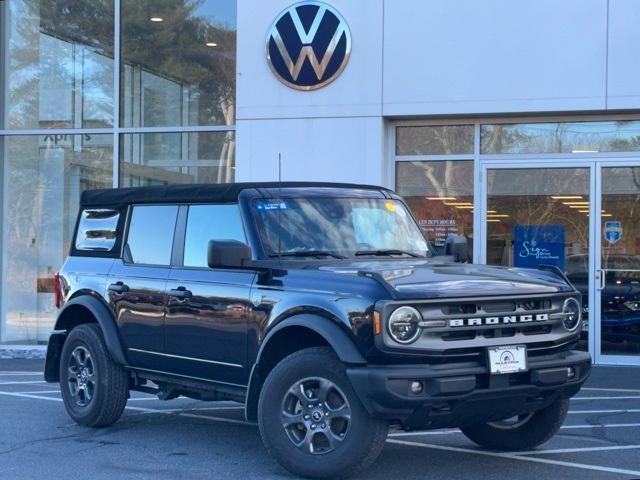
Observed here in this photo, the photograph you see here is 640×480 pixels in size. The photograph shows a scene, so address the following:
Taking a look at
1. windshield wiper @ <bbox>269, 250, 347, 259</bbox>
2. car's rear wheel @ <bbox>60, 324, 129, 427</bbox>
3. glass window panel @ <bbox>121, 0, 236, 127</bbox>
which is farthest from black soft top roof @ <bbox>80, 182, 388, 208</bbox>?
glass window panel @ <bbox>121, 0, 236, 127</bbox>

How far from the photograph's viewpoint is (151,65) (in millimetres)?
15078

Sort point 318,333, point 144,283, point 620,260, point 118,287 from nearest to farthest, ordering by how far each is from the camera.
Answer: point 318,333
point 144,283
point 118,287
point 620,260

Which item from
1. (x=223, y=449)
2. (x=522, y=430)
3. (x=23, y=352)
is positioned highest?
(x=522, y=430)

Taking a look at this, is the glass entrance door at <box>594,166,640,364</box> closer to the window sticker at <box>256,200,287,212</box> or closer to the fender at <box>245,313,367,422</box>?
the window sticker at <box>256,200,287,212</box>

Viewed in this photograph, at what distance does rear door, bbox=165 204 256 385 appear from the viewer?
698cm

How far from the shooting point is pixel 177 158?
49.1ft

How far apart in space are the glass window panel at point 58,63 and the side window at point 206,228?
7953 millimetres

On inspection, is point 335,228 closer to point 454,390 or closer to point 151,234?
point 151,234

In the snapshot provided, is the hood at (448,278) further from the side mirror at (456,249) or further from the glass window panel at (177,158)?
the glass window panel at (177,158)

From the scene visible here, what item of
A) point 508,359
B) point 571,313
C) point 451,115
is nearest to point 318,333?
point 508,359

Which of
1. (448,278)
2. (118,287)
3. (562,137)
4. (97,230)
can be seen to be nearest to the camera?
(448,278)

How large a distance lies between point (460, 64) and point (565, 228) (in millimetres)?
2517

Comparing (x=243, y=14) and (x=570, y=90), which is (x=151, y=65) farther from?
(x=570, y=90)

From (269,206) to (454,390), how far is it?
2208mm
